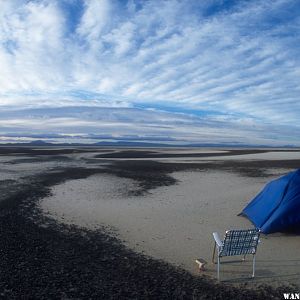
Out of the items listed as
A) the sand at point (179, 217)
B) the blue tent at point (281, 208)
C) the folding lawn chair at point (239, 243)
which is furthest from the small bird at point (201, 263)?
the blue tent at point (281, 208)

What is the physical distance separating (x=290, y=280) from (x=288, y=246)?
2812mm

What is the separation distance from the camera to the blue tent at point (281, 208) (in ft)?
42.8

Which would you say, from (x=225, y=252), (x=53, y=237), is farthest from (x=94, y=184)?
(x=225, y=252)

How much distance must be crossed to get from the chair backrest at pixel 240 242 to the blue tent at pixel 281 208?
394cm

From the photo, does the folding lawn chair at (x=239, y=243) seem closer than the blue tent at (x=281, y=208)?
Yes

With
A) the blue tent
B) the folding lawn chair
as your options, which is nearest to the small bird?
the folding lawn chair

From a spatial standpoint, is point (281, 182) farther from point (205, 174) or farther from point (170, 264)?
point (205, 174)

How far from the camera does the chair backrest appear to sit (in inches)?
367

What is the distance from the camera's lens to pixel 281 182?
562 inches

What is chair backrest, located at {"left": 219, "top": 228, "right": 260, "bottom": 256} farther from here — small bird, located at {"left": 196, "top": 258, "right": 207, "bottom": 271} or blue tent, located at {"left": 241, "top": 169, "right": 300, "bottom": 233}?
blue tent, located at {"left": 241, "top": 169, "right": 300, "bottom": 233}

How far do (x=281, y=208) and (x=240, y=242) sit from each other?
14.8 ft

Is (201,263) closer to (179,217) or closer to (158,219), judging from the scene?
(158,219)

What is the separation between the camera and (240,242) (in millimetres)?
9508

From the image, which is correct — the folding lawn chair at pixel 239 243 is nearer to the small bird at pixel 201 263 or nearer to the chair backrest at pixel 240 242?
the chair backrest at pixel 240 242
